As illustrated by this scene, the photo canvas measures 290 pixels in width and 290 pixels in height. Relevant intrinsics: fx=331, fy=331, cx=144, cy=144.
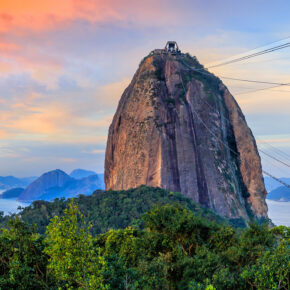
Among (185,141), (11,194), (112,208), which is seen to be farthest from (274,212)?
(11,194)

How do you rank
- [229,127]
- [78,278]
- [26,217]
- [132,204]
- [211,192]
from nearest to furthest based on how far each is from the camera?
1. [78,278]
2. [26,217]
3. [132,204]
4. [211,192]
5. [229,127]

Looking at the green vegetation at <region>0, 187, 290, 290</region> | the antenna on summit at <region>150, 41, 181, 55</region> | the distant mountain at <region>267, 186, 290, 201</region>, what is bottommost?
the green vegetation at <region>0, 187, 290, 290</region>

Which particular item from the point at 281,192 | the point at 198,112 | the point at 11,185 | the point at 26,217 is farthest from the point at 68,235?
the point at 11,185

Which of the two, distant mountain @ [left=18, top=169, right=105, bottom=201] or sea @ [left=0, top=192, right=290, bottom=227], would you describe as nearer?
sea @ [left=0, top=192, right=290, bottom=227]

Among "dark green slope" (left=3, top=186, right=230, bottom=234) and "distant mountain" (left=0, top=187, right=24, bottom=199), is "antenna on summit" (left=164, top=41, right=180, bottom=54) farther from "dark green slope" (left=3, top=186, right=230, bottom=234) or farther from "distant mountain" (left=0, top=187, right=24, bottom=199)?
"distant mountain" (left=0, top=187, right=24, bottom=199)

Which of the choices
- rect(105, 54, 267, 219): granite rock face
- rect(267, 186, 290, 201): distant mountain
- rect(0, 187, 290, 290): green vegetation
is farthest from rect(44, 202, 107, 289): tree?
rect(267, 186, 290, 201): distant mountain

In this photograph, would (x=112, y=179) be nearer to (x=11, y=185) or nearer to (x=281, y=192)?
(x=281, y=192)

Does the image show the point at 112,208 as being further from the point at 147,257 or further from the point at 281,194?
the point at 281,194

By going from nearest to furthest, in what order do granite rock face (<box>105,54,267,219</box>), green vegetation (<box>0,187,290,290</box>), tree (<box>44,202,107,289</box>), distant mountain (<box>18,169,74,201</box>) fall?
tree (<box>44,202,107,289</box>) → green vegetation (<box>0,187,290,290</box>) → granite rock face (<box>105,54,267,219</box>) → distant mountain (<box>18,169,74,201</box>)
